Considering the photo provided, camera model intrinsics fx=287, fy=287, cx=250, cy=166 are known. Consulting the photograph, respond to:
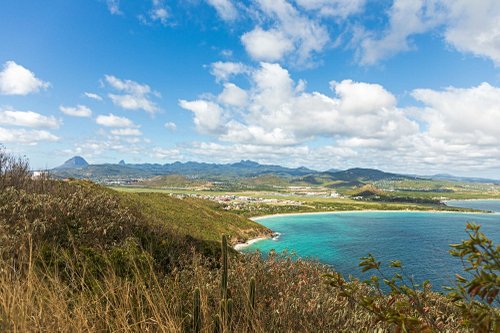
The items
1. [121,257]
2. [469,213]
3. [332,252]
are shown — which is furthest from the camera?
[469,213]

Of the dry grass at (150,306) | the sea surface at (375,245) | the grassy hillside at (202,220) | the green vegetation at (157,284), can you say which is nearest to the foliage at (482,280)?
the green vegetation at (157,284)

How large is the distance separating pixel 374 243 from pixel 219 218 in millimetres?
39982

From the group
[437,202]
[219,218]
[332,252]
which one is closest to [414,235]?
[332,252]

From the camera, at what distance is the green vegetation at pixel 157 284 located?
121 inches

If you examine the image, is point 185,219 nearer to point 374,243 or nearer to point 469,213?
point 374,243

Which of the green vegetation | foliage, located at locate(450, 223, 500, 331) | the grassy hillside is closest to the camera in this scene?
foliage, located at locate(450, 223, 500, 331)

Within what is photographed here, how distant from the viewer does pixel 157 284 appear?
4.36m

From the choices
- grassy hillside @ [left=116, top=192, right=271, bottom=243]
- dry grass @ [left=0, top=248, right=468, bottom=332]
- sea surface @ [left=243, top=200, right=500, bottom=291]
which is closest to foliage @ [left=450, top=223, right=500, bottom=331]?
dry grass @ [left=0, top=248, right=468, bottom=332]

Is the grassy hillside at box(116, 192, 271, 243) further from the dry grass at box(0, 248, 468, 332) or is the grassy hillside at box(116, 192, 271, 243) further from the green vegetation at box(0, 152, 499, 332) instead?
the dry grass at box(0, 248, 468, 332)

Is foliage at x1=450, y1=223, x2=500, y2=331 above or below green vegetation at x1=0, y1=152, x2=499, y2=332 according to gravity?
above

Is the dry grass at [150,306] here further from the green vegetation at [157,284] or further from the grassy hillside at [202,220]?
the grassy hillside at [202,220]

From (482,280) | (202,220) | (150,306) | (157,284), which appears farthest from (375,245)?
(482,280)

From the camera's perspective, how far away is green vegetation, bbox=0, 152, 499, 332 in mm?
3066

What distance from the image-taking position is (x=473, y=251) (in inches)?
88.3
